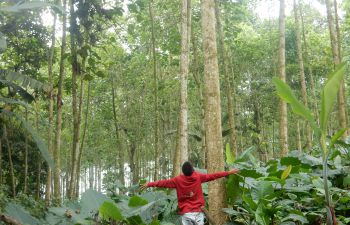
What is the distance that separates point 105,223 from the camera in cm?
423

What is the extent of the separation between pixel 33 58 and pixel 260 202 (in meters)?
10.8

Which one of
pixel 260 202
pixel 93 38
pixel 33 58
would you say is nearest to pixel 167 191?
pixel 260 202

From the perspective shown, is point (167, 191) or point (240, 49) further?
point (240, 49)

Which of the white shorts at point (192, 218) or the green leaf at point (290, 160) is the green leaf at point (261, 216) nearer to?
the white shorts at point (192, 218)

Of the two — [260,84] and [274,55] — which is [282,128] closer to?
[274,55]

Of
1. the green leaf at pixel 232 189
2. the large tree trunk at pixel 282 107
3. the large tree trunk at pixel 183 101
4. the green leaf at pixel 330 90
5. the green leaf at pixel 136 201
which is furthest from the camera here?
the large tree trunk at pixel 183 101

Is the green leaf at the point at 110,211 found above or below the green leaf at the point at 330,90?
below

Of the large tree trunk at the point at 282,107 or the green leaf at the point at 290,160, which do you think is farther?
the large tree trunk at the point at 282,107

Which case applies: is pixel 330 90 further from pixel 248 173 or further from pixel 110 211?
pixel 110 211

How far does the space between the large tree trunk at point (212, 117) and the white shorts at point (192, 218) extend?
6.5 inches

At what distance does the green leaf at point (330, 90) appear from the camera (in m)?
2.67

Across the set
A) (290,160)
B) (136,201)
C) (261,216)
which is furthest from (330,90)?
(290,160)

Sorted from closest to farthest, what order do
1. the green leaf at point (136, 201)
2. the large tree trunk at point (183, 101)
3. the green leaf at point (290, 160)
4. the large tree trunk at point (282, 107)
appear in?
the green leaf at point (136, 201), the green leaf at point (290, 160), the large tree trunk at point (282, 107), the large tree trunk at point (183, 101)

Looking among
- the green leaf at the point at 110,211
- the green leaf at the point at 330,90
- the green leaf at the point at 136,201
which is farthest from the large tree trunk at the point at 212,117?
the green leaf at the point at 330,90
